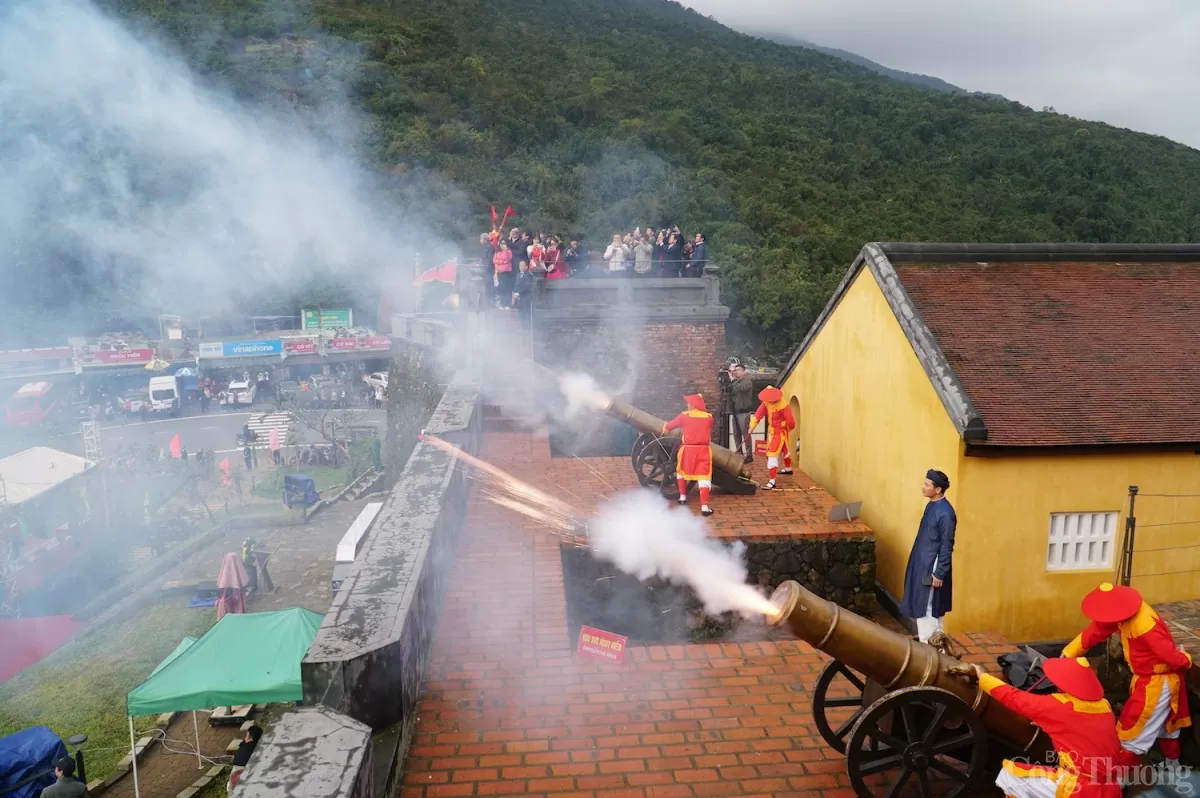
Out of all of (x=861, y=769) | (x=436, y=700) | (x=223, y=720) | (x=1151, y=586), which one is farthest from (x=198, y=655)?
(x=1151, y=586)

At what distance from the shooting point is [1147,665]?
4195 millimetres

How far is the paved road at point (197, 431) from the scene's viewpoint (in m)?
34.8

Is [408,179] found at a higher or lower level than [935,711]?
higher

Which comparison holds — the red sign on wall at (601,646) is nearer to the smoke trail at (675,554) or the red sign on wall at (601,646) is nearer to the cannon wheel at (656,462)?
the smoke trail at (675,554)

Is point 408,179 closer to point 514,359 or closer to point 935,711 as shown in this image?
point 514,359

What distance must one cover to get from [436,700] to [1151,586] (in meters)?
6.63

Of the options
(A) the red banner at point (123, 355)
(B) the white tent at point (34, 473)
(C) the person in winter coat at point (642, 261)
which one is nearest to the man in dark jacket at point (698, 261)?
(C) the person in winter coat at point (642, 261)

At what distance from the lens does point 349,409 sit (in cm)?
4038

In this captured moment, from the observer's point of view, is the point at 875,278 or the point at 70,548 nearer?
the point at 875,278

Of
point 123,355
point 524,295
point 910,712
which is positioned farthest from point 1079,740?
point 123,355

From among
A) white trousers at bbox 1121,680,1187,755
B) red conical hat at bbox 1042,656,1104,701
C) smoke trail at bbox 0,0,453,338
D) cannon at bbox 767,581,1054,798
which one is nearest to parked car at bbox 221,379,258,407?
smoke trail at bbox 0,0,453,338

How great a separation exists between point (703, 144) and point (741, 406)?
33.1m

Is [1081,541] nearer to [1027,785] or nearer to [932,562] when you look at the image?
[932,562]

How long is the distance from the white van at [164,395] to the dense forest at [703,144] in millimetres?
15035
